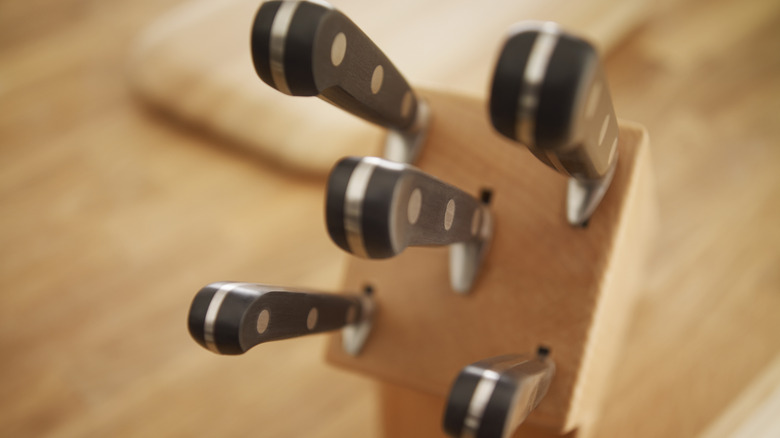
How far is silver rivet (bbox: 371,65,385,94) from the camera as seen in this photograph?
326mm

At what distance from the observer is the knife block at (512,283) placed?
375mm

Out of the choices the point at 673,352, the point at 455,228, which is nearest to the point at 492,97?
the point at 455,228

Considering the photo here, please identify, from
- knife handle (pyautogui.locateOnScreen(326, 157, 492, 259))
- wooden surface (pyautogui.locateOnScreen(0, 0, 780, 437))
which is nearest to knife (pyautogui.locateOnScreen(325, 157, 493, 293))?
knife handle (pyautogui.locateOnScreen(326, 157, 492, 259))

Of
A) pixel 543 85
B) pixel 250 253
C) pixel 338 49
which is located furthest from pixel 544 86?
pixel 250 253

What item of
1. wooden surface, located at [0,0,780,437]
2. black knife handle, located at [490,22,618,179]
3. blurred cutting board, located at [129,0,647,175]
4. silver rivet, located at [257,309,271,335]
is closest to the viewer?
black knife handle, located at [490,22,618,179]

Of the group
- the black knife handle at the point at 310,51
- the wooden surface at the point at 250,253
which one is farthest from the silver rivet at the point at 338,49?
the wooden surface at the point at 250,253

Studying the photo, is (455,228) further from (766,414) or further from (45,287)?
(45,287)

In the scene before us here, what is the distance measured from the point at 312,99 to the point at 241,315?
1.70ft

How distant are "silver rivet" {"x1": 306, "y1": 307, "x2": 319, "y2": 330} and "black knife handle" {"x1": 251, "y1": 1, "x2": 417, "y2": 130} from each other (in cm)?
11

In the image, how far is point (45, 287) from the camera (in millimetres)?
703

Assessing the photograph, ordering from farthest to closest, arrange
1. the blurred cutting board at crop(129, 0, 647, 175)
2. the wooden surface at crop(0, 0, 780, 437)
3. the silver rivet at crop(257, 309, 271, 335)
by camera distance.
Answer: the blurred cutting board at crop(129, 0, 647, 175) < the wooden surface at crop(0, 0, 780, 437) < the silver rivet at crop(257, 309, 271, 335)

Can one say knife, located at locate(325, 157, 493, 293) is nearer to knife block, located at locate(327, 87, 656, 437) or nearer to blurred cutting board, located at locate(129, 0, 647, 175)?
knife block, located at locate(327, 87, 656, 437)

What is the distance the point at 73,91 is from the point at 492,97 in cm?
76

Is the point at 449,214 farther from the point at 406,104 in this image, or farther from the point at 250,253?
the point at 250,253
